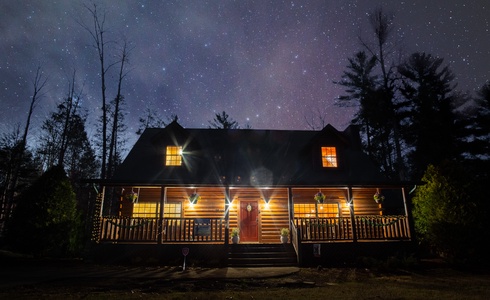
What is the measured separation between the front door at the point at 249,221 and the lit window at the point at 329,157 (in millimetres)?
A: 5141

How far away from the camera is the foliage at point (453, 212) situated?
43.7 ft

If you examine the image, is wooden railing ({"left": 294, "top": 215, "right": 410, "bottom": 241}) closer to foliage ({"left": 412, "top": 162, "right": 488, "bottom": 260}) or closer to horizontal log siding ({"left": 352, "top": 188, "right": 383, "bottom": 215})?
foliage ({"left": 412, "top": 162, "right": 488, "bottom": 260})

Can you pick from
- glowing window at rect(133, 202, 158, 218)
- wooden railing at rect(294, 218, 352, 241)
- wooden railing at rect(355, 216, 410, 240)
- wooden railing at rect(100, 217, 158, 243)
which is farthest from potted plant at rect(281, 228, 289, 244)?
glowing window at rect(133, 202, 158, 218)

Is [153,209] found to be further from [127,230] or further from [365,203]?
[365,203]

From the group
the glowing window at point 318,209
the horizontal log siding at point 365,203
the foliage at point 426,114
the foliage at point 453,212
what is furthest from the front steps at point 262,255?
Result: the foliage at point 426,114

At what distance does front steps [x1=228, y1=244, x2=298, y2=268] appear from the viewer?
535 inches

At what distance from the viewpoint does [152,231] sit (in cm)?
1475

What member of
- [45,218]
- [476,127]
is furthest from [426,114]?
[45,218]

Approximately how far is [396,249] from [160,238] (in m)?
11.6

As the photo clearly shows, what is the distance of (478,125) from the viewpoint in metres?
28.6

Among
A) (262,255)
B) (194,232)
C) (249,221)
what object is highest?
(249,221)

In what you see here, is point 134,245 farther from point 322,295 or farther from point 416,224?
point 416,224

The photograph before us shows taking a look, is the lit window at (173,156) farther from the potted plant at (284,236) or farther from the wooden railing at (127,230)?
the potted plant at (284,236)

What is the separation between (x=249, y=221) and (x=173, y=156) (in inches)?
243
